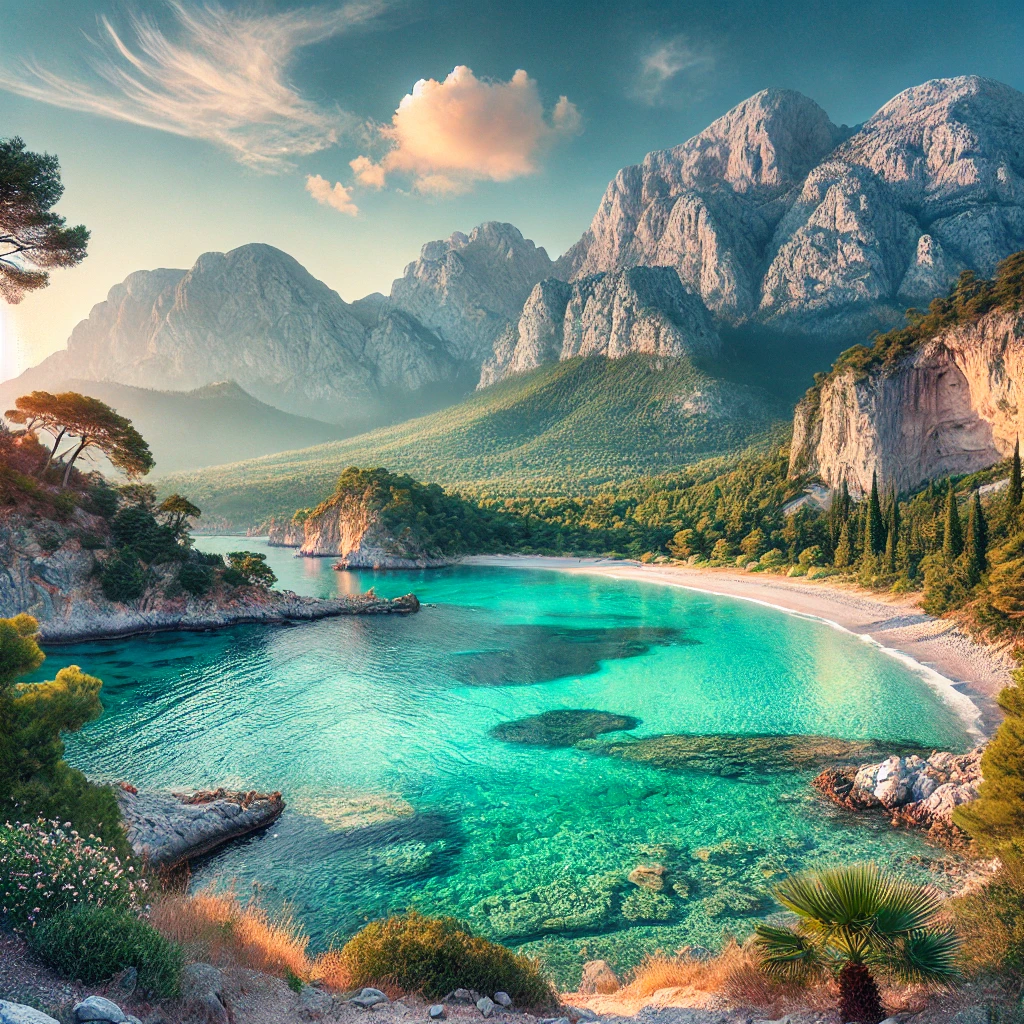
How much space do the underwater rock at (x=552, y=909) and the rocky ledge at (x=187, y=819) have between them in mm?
6446

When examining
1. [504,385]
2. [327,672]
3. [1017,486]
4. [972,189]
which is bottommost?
[327,672]

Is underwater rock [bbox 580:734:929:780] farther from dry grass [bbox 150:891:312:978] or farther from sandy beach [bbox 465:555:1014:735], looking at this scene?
dry grass [bbox 150:891:312:978]

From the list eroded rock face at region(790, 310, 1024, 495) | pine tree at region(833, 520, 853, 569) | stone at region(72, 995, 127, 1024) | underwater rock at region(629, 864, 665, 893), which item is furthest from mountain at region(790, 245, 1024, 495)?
stone at region(72, 995, 127, 1024)

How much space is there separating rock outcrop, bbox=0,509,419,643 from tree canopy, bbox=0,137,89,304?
20993 millimetres

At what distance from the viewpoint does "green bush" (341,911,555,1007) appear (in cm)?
766

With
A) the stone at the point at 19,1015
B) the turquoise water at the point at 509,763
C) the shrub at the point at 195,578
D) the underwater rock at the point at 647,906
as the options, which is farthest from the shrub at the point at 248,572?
the stone at the point at 19,1015

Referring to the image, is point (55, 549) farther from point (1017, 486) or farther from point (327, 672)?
point (1017, 486)

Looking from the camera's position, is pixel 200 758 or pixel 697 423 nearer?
pixel 200 758

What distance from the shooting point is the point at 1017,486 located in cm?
3562

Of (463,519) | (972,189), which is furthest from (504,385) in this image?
(972,189)

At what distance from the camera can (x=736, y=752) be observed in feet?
63.4

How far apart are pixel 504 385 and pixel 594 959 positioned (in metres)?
141

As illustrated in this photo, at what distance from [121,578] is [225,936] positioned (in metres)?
35.8

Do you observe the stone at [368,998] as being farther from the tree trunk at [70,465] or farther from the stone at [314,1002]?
the tree trunk at [70,465]
